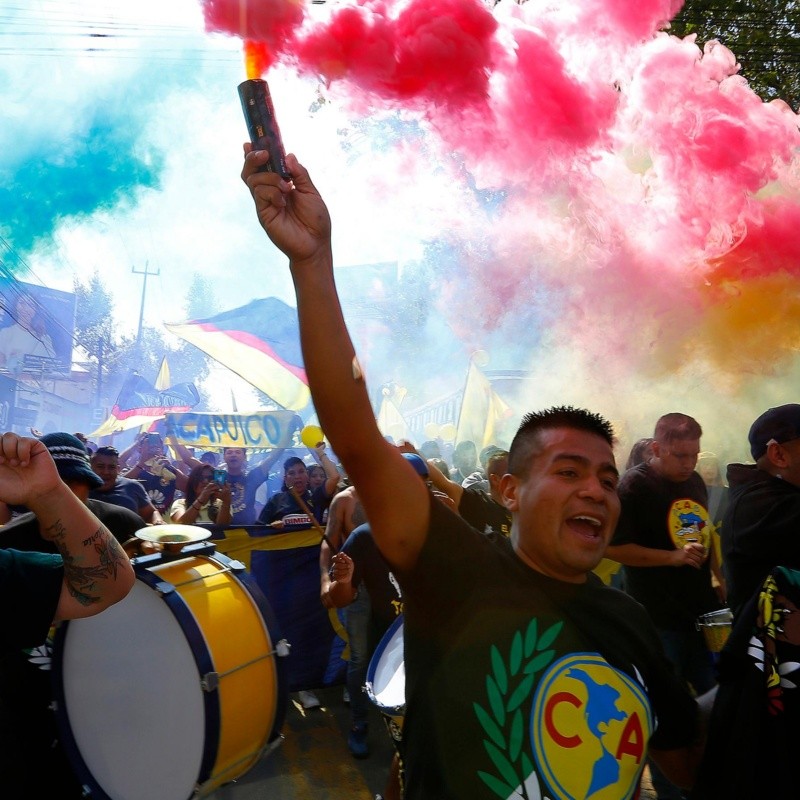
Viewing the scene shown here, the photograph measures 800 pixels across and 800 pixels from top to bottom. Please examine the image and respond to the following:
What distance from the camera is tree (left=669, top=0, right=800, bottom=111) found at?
45.0 ft

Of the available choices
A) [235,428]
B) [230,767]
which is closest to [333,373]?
[230,767]

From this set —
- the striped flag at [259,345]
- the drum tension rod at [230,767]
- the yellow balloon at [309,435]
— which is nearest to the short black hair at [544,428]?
the drum tension rod at [230,767]

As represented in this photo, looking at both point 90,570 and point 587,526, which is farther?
point 90,570

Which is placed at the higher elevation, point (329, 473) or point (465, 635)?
point (329, 473)

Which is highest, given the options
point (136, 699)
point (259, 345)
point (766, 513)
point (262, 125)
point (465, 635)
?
point (259, 345)

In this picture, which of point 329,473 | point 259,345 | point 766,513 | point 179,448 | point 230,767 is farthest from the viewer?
point 179,448

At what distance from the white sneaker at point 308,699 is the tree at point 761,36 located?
12506 millimetres

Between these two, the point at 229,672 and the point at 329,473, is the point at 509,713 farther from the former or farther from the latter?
the point at 329,473

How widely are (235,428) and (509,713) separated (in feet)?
34.9

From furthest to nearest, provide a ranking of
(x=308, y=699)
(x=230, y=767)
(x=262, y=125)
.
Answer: (x=308, y=699)
(x=230, y=767)
(x=262, y=125)

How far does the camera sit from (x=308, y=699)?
591cm

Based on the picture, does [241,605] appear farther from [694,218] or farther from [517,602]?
[694,218]

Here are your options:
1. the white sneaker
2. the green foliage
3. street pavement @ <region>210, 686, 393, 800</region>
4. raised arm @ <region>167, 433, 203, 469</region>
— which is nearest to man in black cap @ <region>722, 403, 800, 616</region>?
street pavement @ <region>210, 686, 393, 800</region>

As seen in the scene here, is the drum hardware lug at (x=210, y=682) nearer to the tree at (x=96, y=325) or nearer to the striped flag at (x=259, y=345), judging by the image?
the striped flag at (x=259, y=345)
